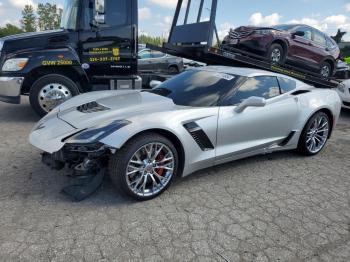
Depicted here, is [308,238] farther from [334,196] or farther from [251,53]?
[251,53]

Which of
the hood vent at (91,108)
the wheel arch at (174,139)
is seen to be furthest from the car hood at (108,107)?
the wheel arch at (174,139)

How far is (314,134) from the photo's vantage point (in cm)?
476

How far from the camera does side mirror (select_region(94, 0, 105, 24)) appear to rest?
19.6 ft

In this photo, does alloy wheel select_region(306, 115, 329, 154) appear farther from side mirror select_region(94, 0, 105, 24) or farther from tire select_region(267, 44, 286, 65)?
side mirror select_region(94, 0, 105, 24)

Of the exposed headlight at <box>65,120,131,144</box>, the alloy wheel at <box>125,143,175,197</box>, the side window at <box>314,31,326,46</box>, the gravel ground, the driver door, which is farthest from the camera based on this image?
the side window at <box>314,31,326,46</box>

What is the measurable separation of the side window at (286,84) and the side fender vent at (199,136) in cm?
160

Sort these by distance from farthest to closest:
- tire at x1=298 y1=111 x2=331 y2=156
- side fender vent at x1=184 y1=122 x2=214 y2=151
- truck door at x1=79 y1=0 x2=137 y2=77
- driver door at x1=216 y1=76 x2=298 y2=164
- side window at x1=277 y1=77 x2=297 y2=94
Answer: truck door at x1=79 y1=0 x2=137 y2=77 < tire at x1=298 y1=111 x2=331 y2=156 < side window at x1=277 y1=77 x2=297 y2=94 < driver door at x1=216 y1=76 x2=298 y2=164 < side fender vent at x1=184 y1=122 x2=214 y2=151

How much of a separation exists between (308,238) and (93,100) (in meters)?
2.86

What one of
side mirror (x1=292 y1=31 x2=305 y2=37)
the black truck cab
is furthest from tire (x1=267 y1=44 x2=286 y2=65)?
the black truck cab

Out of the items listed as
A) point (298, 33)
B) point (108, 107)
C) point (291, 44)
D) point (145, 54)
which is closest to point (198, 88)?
point (108, 107)

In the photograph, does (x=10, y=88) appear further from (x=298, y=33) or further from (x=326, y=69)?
(x=326, y=69)

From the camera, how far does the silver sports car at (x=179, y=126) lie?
3.02 m

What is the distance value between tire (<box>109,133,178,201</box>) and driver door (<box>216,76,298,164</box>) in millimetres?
686

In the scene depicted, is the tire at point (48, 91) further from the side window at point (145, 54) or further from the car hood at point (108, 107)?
the side window at point (145, 54)
